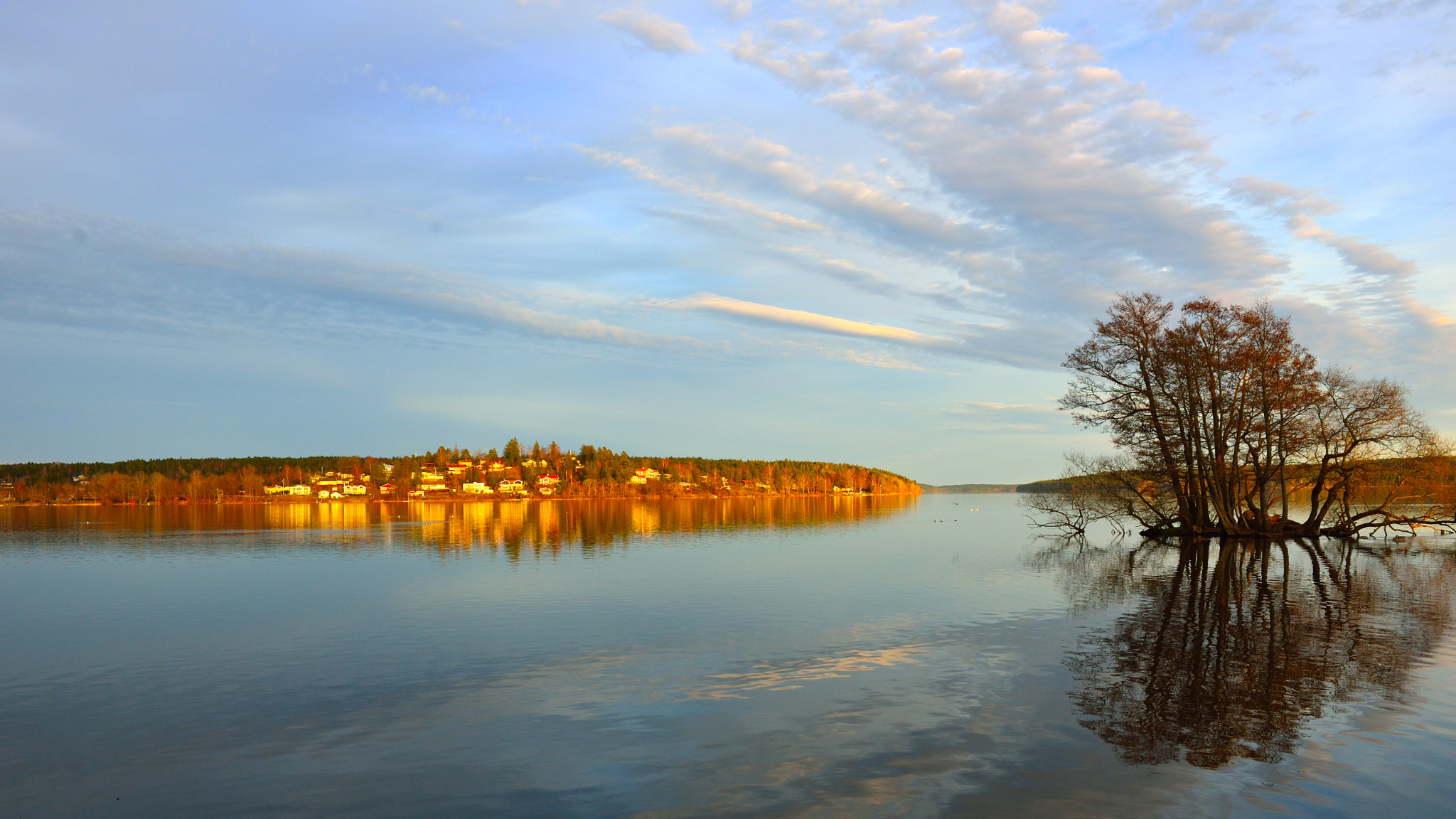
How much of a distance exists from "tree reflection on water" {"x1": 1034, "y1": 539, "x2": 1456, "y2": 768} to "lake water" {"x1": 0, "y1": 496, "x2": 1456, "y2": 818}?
0.11 metres

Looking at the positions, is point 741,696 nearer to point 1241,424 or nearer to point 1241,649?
point 1241,649

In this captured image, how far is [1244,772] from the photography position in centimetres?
1131

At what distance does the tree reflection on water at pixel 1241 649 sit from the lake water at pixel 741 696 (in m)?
0.11

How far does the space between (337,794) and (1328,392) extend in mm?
58549

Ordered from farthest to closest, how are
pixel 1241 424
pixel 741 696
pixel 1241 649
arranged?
pixel 1241 424 < pixel 1241 649 < pixel 741 696

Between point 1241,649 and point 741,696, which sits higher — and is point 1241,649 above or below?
below

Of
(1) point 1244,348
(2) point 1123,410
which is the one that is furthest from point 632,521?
(1) point 1244,348

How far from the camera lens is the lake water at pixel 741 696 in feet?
36.1

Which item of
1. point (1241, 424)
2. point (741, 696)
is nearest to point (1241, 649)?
point (741, 696)

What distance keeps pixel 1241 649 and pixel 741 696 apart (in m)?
12.7

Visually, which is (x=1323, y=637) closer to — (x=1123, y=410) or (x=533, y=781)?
(x=533, y=781)

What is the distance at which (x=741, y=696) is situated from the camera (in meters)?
16.2

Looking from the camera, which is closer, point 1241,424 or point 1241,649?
point 1241,649

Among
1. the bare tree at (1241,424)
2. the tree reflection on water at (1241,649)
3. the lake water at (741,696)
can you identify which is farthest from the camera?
the bare tree at (1241,424)
